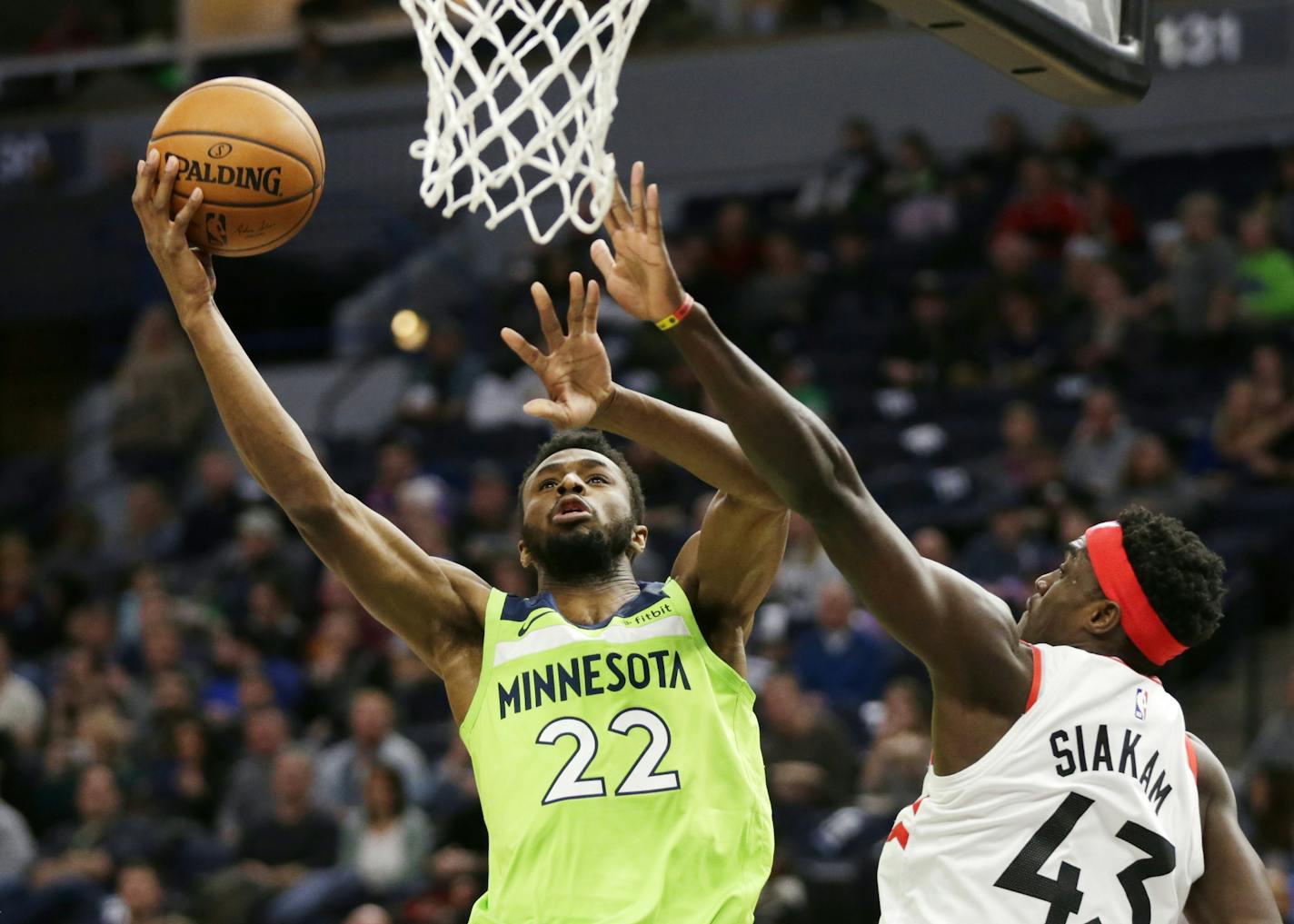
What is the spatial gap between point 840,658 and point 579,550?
212 inches

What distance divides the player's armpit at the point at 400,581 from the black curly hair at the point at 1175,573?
1.50 meters

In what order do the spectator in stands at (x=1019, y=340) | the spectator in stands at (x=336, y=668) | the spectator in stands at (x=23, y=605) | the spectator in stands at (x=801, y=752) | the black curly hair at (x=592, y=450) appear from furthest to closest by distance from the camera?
the spectator in stands at (x=23, y=605) → the spectator in stands at (x=1019, y=340) → the spectator in stands at (x=336, y=668) → the spectator in stands at (x=801, y=752) → the black curly hair at (x=592, y=450)

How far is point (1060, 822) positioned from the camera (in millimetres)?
3920

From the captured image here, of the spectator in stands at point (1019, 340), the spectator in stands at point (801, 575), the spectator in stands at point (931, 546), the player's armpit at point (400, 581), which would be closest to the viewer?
the player's armpit at point (400, 581)

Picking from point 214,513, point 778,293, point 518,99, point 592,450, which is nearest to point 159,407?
point 214,513

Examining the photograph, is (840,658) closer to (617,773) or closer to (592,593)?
(592,593)

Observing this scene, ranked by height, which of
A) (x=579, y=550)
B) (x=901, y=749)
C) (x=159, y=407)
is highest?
(x=159, y=407)

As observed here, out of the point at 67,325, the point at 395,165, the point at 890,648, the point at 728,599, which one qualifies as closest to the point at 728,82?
the point at 395,165

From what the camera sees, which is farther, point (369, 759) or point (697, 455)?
point (369, 759)

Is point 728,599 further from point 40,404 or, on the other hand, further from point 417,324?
point 40,404

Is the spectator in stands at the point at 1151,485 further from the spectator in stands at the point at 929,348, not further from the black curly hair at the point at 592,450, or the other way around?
the black curly hair at the point at 592,450

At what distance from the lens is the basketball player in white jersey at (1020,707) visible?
3805 millimetres

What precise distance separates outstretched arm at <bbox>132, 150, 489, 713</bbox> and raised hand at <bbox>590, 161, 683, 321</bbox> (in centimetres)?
98

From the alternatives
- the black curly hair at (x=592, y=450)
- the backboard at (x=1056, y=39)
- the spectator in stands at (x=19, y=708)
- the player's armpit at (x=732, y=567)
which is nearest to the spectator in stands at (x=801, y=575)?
the spectator in stands at (x=19, y=708)
